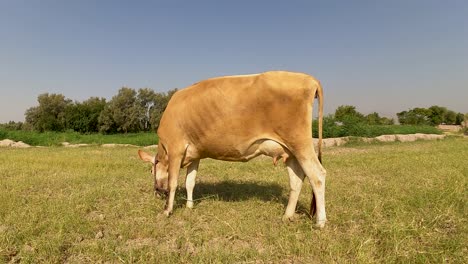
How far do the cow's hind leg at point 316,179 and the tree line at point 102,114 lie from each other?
48678 mm

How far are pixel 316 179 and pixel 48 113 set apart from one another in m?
59.0

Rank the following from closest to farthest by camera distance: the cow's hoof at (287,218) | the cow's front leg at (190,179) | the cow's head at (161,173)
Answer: the cow's hoof at (287,218) < the cow's front leg at (190,179) < the cow's head at (161,173)

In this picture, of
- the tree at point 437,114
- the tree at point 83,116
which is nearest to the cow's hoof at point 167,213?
the tree at point 83,116

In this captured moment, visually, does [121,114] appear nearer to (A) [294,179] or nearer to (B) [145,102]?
(B) [145,102]

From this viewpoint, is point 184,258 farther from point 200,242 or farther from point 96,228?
point 96,228

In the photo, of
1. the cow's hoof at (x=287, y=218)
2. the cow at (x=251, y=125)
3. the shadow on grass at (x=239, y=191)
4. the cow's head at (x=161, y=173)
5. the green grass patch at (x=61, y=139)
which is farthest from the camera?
the green grass patch at (x=61, y=139)

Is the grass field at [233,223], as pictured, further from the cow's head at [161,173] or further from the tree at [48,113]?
the tree at [48,113]

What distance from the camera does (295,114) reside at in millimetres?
4629

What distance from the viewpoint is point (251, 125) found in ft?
16.0

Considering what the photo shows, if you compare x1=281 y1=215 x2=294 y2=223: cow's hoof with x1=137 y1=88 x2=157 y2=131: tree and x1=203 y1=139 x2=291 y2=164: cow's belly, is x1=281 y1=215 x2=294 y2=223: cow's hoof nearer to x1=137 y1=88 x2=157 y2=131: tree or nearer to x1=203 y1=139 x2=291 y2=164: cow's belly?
x1=203 y1=139 x2=291 y2=164: cow's belly

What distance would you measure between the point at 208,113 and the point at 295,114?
1.44m

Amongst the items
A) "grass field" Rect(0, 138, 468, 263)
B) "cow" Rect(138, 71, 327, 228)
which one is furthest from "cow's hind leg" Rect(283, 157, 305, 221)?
"grass field" Rect(0, 138, 468, 263)

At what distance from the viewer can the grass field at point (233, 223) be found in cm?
362

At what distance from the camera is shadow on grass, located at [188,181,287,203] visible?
6519 mm
